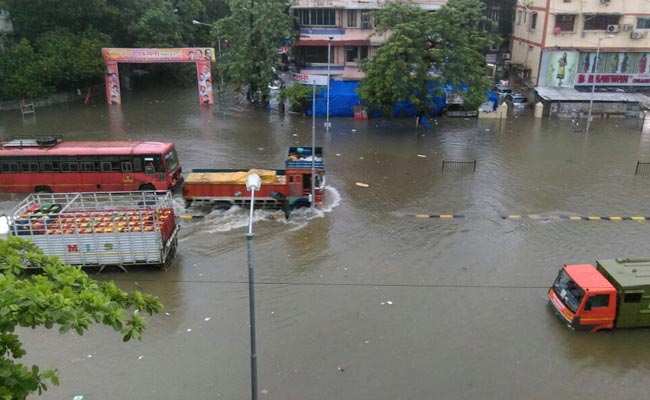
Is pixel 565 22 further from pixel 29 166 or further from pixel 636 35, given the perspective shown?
pixel 29 166

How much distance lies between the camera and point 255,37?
38.1 meters

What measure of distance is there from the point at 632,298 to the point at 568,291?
1436 millimetres

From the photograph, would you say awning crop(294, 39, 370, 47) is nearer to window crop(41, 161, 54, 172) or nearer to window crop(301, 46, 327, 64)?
window crop(301, 46, 327, 64)

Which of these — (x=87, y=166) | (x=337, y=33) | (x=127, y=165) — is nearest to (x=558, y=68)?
(x=337, y=33)

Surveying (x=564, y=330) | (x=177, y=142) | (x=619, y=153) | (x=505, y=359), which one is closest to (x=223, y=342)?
(x=505, y=359)

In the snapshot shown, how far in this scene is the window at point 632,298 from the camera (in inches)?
526

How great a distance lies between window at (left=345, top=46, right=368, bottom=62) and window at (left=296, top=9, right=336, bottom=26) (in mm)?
2423

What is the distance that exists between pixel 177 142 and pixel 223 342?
794 inches

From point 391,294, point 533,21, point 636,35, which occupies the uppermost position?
point 533,21

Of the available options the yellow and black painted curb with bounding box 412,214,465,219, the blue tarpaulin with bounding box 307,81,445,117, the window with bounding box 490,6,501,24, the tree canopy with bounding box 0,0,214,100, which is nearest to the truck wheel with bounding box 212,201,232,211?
the yellow and black painted curb with bounding box 412,214,465,219

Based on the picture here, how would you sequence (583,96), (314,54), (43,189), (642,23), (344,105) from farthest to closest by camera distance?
(314,54) → (642,23) → (583,96) → (344,105) → (43,189)

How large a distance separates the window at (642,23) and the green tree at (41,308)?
146 ft

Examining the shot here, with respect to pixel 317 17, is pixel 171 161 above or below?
below

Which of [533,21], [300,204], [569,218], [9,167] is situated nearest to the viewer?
[569,218]
